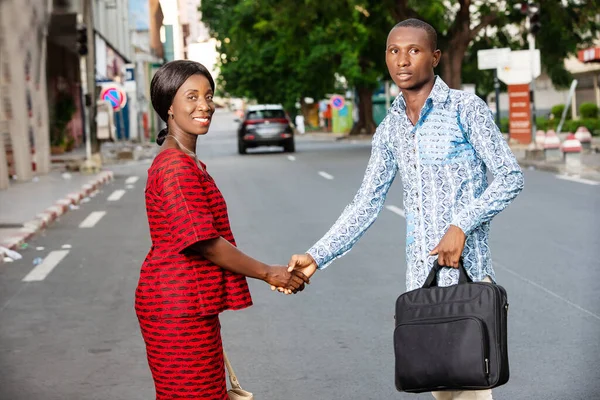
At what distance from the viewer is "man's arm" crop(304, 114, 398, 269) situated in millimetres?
4055

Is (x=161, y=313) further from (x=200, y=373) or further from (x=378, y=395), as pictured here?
(x=378, y=395)

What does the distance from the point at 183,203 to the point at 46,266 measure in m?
7.90

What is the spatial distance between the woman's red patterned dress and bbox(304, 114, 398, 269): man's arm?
76 cm

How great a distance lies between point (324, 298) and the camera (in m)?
8.62

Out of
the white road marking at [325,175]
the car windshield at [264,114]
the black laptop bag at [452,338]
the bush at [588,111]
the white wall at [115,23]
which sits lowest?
the bush at [588,111]

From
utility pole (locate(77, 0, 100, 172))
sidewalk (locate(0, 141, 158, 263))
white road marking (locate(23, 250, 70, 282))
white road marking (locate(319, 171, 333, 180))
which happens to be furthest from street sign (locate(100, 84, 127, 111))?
white road marking (locate(23, 250, 70, 282))

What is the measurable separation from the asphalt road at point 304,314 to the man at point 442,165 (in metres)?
2.03

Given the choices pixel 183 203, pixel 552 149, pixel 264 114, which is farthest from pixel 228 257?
pixel 264 114

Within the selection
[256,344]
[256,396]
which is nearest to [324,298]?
[256,344]

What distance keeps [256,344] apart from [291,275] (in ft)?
10.2

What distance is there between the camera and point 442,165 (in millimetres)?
3746

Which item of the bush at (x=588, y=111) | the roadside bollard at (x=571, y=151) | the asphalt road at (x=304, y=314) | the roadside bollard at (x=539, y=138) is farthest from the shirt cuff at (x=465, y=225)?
the bush at (x=588, y=111)

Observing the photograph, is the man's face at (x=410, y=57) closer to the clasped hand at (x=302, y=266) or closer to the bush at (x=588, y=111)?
the clasped hand at (x=302, y=266)

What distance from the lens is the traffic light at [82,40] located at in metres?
26.4
